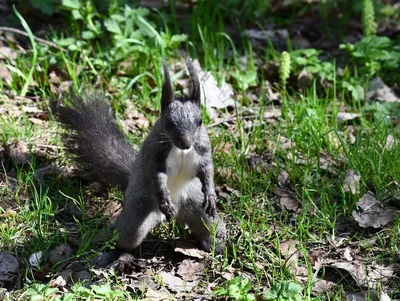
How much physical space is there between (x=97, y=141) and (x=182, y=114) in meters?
0.88

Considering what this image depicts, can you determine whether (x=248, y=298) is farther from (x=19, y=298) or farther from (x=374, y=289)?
(x=19, y=298)

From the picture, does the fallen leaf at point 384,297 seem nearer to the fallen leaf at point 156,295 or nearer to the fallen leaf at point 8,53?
the fallen leaf at point 156,295

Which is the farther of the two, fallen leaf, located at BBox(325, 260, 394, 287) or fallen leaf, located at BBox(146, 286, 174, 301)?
fallen leaf, located at BBox(325, 260, 394, 287)

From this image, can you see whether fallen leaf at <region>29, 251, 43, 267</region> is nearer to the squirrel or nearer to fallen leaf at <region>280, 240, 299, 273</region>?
the squirrel

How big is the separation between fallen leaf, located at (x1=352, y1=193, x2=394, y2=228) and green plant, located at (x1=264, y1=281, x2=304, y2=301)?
2.48ft

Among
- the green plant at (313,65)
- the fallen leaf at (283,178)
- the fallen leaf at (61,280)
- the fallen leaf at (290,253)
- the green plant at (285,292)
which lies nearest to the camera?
the green plant at (285,292)

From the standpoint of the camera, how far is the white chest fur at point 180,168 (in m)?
3.32

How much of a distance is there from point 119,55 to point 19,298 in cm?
247

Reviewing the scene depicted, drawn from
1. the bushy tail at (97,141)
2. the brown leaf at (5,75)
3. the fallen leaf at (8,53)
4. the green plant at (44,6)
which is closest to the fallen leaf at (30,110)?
the brown leaf at (5,75)

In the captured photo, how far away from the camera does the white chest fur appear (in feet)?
10.9

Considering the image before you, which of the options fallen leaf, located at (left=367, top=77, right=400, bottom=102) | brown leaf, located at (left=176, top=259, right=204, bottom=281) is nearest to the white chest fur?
brown leaf, located at (left=176, top=259, right=204, bottom=281)

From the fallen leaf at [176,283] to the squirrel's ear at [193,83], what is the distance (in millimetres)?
914

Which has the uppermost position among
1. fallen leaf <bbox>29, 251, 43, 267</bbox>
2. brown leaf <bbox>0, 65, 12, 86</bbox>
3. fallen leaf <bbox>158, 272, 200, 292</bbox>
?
brown leaf <bbox>0, 65, 12, 86</bbox>

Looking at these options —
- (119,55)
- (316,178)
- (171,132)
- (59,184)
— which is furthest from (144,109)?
(171,132)
